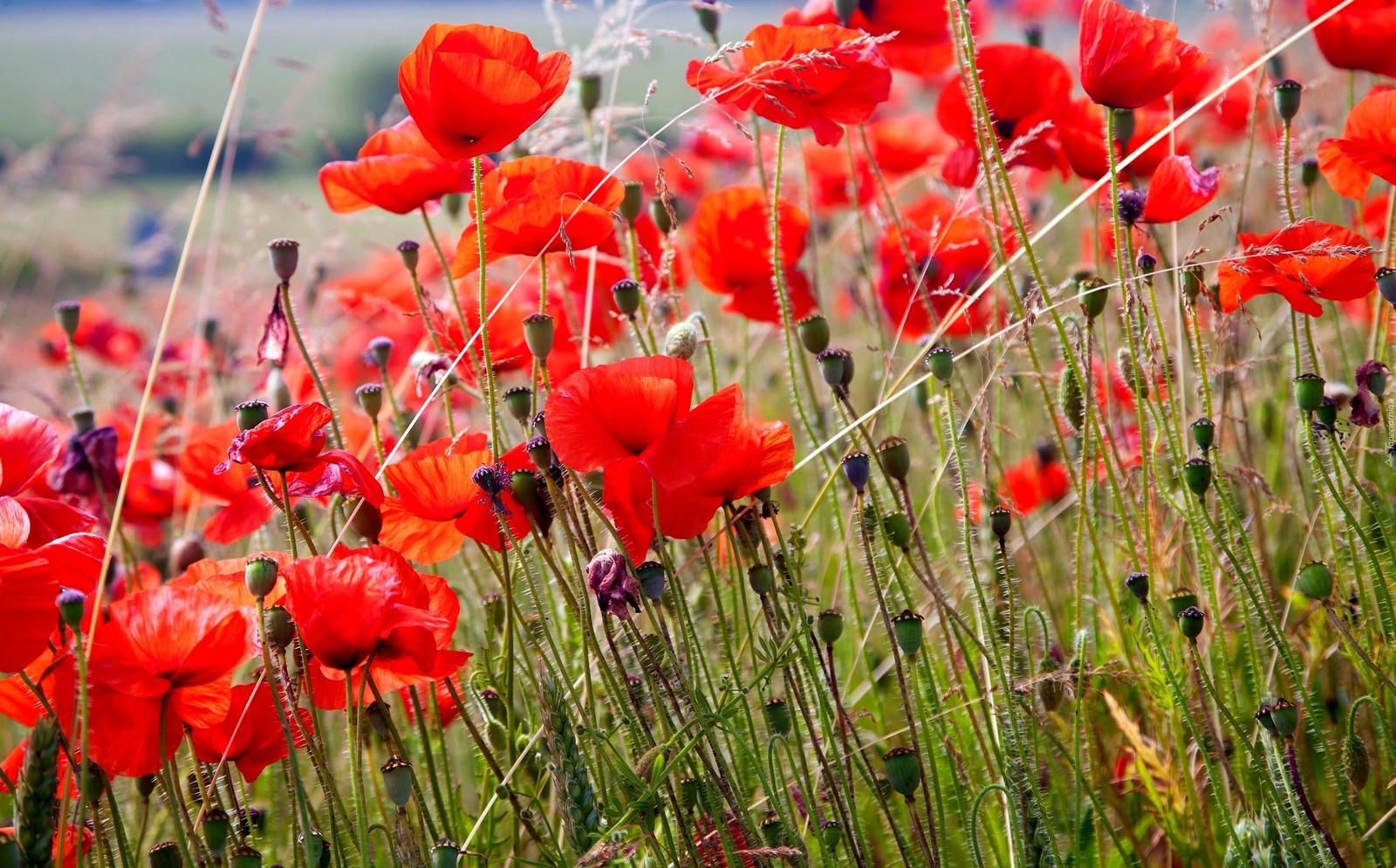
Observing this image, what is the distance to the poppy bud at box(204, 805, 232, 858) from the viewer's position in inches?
35.7

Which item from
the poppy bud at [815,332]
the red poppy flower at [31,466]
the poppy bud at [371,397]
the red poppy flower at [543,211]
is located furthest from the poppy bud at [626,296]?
the red poppy flower at [31,466]

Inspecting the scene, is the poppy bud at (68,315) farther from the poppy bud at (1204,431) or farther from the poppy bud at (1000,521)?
the poppy bud at (1204,431)

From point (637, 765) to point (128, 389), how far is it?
2832 millimetres

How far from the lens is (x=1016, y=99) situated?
4.65 ft

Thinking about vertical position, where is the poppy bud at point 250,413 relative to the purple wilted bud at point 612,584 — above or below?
above

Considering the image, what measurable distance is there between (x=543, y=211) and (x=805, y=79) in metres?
0.28

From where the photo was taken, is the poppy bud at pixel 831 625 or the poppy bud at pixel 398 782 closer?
the poppy bud at pixel 398 782

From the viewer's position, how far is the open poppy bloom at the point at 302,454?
907mm

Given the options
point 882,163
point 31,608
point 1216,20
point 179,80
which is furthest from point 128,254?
point 179,80

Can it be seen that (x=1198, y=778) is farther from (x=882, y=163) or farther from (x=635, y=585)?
(x=882, y=163)

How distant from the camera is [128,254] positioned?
3.76 m

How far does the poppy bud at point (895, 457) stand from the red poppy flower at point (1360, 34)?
0.72 m

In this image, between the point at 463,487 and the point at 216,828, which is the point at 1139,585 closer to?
the point at 463,487

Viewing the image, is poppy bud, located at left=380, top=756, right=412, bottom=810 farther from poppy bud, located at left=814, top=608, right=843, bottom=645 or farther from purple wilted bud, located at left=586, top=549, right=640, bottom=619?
poppy bud, located at left=814, top=608, right=843, bottom=645
